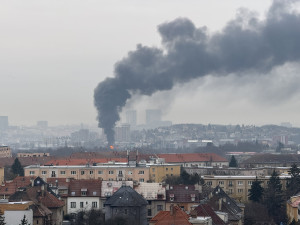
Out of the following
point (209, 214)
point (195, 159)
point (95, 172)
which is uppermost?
point (195, 159)

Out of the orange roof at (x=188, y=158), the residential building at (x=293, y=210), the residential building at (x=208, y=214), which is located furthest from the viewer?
the orange roof at (x=188, y=158)

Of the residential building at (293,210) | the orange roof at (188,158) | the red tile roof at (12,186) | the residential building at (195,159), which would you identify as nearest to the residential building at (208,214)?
the residential building at (293,210)

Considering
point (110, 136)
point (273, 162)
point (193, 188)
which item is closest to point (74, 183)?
point (193, 188)

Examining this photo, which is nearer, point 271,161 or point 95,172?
point 95,172

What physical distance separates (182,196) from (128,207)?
555cm

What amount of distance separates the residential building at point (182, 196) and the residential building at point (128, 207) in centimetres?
340

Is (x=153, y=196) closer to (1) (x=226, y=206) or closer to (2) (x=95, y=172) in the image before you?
(1) (x=226, y=206)

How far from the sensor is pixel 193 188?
46688mm

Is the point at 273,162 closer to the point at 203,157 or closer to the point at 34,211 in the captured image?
the point at 203,157

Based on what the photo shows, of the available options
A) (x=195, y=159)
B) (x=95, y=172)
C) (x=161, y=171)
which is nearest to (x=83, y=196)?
(x=95, y=172)

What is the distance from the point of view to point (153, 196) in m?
45.3

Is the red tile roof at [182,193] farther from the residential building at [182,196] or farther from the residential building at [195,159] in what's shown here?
the residential building at [195,159]

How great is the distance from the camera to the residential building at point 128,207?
39.9 metres

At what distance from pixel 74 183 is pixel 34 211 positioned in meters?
10.6
